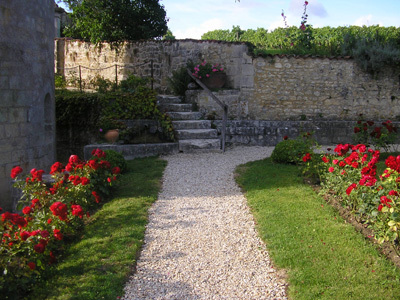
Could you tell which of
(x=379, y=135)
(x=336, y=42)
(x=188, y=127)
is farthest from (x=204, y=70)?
(x=379, y=135)

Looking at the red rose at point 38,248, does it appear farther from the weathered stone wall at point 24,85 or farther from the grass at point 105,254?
→ the weathered stone wall at point 24,85

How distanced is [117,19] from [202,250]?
1224 cm

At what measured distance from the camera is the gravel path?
4.09 metres

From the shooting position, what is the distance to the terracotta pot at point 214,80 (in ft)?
40.3

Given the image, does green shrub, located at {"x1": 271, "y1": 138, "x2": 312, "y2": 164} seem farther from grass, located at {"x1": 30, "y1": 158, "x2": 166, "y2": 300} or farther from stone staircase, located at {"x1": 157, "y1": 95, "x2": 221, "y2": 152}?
grass, located at {"x1": 30, "y1": 158, "x2": 166, "y2": 300}

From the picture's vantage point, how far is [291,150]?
8883mm

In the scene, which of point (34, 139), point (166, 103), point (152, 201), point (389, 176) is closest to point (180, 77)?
point (166, 103)

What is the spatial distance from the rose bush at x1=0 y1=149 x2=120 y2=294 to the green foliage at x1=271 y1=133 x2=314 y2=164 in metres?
3.76

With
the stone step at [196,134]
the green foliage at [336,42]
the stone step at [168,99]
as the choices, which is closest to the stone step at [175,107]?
the stone step at [168,99]

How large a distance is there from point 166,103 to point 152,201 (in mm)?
5764

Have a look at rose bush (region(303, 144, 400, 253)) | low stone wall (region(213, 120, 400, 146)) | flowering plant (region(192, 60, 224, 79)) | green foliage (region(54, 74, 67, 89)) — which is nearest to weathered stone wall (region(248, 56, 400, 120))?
low stone wall (region(213, 120, 400, 146))

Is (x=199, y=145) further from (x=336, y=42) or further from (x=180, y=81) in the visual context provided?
(x=336, y=42)

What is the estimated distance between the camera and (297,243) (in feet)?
16.3

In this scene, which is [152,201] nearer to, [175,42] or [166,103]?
[166,103]
